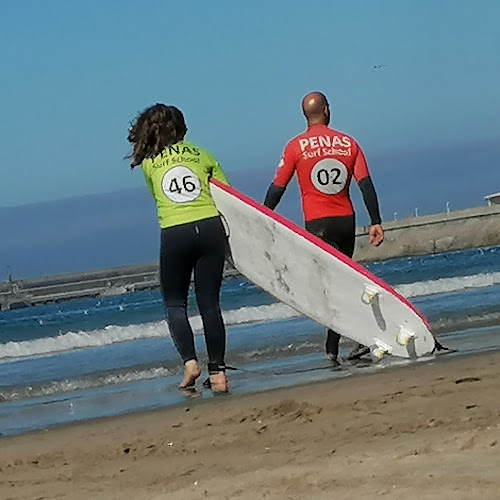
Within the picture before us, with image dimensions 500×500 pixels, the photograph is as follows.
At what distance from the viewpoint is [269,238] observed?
6809 millimetres

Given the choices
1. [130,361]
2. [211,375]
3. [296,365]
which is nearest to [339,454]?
[211,375]

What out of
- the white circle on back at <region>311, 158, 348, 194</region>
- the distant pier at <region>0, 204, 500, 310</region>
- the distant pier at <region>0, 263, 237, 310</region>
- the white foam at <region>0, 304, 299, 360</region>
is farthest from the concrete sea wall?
the white circle on back at <region>311, 158, 348, 194</region>

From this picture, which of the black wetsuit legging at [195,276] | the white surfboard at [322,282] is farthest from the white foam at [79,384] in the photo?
the black wetsuit legging at [195,276]

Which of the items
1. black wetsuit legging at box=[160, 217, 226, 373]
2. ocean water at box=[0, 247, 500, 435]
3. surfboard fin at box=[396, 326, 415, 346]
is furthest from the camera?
surfboard fin at box=[396, 326, 415, 346]

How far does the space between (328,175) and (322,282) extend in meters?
0.66

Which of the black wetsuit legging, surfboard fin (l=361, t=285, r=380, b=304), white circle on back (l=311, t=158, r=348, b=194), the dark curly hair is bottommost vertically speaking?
surfboard fin (l=361, t=285, r=380, b=304)

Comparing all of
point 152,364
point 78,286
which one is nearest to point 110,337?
point 152,364

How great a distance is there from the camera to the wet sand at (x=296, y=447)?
3.25m

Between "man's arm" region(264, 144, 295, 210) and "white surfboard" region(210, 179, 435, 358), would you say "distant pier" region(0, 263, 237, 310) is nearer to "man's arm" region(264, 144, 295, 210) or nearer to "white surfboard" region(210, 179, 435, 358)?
"man's arm" region(264, 144, 295, 210)

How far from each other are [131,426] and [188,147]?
69.4 inches

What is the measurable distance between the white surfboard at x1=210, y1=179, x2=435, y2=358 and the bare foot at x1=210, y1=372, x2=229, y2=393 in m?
0.87

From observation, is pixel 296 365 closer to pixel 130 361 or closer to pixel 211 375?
pixel 211 375

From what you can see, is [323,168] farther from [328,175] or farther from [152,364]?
[152,364]

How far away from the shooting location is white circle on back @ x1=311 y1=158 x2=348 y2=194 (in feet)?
22.5
